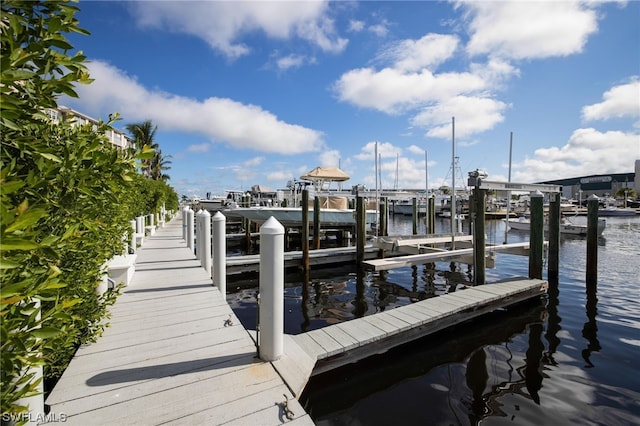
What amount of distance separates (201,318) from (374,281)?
7.25 metres

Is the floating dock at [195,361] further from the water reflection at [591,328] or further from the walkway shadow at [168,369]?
the water reflection at [591,328]

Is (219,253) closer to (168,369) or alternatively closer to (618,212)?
(168,369)

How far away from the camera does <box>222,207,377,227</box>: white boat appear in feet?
56.0

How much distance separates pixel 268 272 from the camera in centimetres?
296

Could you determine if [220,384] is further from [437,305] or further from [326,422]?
[437,305]

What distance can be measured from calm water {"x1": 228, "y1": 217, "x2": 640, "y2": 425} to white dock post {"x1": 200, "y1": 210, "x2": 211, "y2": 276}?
161cm

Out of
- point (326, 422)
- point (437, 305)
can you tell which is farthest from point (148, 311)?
point (437, 305)

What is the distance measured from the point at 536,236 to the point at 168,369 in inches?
A: 353

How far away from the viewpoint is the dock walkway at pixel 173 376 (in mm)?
2256

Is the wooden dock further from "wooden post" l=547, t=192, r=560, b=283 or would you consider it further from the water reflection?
"wooden post" l=547, t=192, r=560, b=283

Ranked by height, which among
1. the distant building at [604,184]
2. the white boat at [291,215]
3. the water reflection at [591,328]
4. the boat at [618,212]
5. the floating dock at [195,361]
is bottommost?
the water reflection at [591,328]

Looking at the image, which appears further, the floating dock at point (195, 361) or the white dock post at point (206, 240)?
the white dock post at point (206, 240)

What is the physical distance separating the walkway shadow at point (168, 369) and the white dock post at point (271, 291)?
207 mm

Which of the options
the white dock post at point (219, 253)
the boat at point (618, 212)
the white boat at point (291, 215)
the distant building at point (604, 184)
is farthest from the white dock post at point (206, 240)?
the distant building at point (604, 184)
